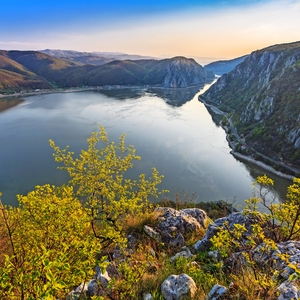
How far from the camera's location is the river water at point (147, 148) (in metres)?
29.8

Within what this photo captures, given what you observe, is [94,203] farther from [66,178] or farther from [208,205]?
[66,178]

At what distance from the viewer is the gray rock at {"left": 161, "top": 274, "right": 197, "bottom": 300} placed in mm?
4111

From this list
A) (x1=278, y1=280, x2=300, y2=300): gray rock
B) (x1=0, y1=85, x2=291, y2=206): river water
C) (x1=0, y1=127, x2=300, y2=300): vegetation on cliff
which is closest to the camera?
(x1=0, y1=127, x2=300, y2=300): vegetation on cliff

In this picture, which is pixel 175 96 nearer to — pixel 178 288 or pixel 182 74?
pixel 182 74

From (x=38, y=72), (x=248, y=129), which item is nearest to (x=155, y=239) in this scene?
(x=248, y=129)

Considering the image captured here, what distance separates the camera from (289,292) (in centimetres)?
327

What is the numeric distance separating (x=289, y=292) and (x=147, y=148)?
124 ft

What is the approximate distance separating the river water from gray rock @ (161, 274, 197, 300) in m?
21.6

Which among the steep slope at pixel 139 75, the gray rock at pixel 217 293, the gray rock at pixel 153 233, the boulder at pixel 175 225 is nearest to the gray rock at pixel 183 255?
the boulder at pixel 175 225

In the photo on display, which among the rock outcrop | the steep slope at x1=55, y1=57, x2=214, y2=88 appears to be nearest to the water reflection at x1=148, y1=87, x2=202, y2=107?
the steep slope at x1=55, y1=57, x2=214, y2=88

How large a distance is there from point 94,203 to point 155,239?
260 centimetres

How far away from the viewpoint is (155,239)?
765 centimetres

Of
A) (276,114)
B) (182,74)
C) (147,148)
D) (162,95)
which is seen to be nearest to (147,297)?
(147,148)

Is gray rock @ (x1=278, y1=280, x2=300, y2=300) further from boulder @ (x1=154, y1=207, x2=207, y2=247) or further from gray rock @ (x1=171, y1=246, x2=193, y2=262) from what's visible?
boulder @ (x1=154, y1=207, x2=207, y2=247)
